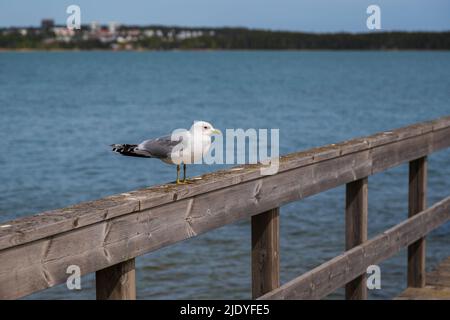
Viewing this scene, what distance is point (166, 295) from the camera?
8.44m

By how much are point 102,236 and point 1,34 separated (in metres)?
124

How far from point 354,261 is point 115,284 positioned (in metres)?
1.79

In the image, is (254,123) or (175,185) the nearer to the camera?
(175,185)

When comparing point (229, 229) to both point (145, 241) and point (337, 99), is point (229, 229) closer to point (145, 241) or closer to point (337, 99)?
point (145, 241)

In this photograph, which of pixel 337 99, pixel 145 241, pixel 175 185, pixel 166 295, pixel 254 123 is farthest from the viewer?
pixel 337 99

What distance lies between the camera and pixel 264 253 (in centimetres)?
365

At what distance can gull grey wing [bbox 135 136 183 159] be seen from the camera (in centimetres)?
324

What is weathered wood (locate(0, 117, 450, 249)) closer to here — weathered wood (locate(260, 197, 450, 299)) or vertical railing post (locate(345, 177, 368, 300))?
vertical railing post (locate(345, 177, 368, 300))

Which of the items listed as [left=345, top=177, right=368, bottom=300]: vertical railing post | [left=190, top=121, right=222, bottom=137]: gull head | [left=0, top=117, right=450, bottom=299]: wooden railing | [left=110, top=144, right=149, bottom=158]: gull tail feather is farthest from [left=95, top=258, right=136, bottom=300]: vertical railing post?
[left=345, top=177, right=368, bottom=300]: vertical railing post

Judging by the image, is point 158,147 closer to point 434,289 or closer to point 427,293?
point 427,293

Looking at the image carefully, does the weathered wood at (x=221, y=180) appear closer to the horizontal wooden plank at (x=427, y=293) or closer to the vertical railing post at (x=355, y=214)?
the vertical railing post at (x=355, y=214)

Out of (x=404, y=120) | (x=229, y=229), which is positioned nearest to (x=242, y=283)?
(x=229, y=229)
